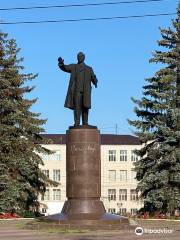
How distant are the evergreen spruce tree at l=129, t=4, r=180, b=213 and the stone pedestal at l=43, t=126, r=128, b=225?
464 inches

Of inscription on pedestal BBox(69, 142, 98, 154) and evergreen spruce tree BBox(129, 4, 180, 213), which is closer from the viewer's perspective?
inscription on pedestal BBox(69, 142, 98, 154)

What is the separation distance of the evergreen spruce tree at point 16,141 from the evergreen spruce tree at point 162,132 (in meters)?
5.49

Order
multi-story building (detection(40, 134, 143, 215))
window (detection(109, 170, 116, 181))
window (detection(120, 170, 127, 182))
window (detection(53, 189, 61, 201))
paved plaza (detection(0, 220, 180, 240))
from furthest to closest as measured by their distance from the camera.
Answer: window (detection(120, 170, 127, 182)) → window (detection(109, 170, 116, 181)) → multi-story building (detection(40, 134, 143, 215)) → window (detection(53, 189, 61, 201)) → paved plaza (detection(0, 220, 180, 240))

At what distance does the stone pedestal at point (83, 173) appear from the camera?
17.0m

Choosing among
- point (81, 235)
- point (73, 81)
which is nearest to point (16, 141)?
point (73, 81)

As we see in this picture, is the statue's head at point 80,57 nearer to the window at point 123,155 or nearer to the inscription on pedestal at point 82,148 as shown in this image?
the inscription on pedestal at point 82,148

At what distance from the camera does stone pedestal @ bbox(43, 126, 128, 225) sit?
17.0m

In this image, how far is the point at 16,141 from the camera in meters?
30.0

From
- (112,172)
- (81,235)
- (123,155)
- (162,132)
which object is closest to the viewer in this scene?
(81,235)


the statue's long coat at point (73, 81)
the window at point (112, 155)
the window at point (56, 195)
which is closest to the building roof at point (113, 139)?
the window at point (112, 155)

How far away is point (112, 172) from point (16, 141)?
166 feet

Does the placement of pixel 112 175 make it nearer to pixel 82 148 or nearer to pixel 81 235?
pixel 82 148

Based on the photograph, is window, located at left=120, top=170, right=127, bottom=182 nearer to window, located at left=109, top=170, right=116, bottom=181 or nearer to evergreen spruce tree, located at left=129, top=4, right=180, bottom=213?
window, located at left=109, top=170, right=116, bottom=181

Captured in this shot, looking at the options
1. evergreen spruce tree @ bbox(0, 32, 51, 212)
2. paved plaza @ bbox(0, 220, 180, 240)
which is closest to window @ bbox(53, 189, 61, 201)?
evergreen spruce tree @ bbox(0, 32, 51, 212)
